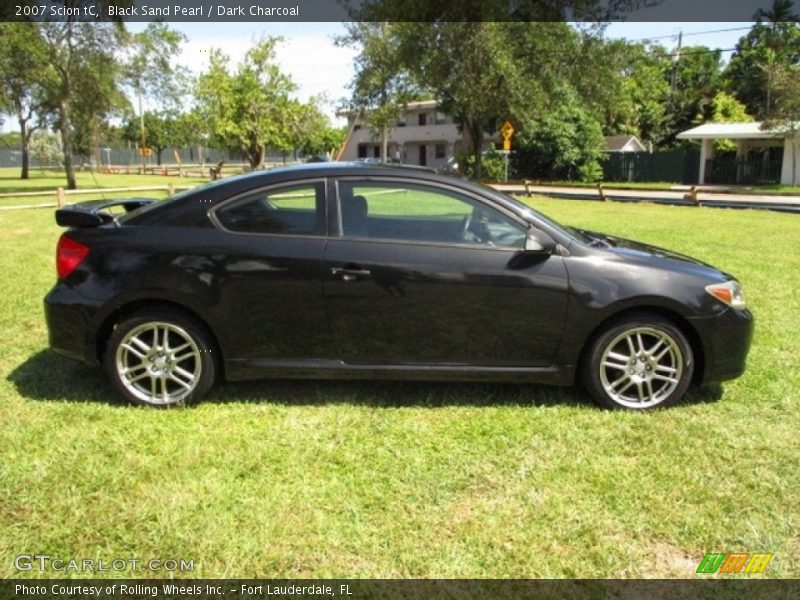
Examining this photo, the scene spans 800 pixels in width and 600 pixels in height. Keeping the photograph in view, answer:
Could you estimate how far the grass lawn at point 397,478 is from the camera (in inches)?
113

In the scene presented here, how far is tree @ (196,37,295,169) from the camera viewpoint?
33875 millimetres

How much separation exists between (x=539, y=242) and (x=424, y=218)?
0.78 meters

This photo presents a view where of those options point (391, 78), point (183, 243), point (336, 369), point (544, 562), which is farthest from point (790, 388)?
point (391, 78)

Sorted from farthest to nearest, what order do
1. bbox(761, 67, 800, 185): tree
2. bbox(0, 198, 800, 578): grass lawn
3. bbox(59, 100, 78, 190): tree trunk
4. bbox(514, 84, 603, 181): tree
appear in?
bbox(514, 84, 603, 181): tree, bbox(761, 67, 800, 185): tree, bbox(59, 100, 78, 190): tree trunk, bbox(0, 198, 800, 578): grass lawn

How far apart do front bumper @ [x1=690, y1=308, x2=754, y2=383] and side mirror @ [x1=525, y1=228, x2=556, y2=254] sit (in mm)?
1021

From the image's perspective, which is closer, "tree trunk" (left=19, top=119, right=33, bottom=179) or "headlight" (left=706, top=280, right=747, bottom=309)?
"headlight" (left=706, top=280, right=747, bottom=309)

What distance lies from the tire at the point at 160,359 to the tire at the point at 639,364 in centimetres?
248

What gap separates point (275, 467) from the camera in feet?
11.6

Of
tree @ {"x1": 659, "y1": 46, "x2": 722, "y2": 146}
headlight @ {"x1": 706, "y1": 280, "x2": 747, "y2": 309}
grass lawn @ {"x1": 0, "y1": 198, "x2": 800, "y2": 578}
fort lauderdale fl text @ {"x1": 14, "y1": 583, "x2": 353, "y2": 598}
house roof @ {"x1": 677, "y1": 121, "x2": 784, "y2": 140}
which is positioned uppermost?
tree @ {"x1": 659, "y1": 46, "x2": 722, "y2": 146}

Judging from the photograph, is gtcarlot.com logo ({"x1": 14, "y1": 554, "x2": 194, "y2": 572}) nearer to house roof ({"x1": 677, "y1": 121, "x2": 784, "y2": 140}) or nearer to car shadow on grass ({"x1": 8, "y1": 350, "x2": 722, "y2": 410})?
car shadow on grass ({"x1": 8, "y1": 350, "x2": 722, "y2": 410})

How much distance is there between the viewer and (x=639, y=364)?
4.23 m

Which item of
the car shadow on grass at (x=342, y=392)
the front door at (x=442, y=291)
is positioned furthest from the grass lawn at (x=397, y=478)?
the front door at (x=442, y=291)

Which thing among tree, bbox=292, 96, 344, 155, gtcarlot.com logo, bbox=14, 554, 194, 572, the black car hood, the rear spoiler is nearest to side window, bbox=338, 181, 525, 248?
the black car hood

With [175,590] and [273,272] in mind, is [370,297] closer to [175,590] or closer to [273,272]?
[273,272]
